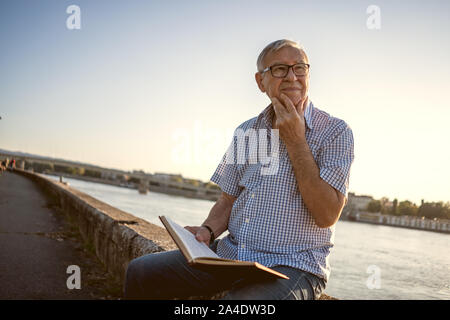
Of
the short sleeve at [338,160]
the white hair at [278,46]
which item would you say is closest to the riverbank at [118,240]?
the short sleeve at [338,160]

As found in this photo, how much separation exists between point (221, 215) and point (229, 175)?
8.4 inches

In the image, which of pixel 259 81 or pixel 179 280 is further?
pixel 259 81

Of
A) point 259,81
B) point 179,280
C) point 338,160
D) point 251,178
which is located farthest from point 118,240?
point 338,160

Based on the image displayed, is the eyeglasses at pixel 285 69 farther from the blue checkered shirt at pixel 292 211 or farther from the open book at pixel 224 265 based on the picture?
the open book at pixel 224 265

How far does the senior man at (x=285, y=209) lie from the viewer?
4.90 ft

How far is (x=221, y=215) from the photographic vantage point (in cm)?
204

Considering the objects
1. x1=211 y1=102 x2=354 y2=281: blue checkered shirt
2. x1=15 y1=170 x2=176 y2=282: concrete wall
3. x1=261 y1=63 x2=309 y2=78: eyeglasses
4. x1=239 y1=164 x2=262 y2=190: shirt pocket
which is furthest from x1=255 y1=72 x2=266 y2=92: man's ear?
x1=15 y1=170 x2=176 y2=282: concrete wall

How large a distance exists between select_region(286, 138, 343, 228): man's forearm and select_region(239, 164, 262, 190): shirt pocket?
0.85 ft

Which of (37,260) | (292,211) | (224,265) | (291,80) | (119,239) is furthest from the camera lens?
(37,260)

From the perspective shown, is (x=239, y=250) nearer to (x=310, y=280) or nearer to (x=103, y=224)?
(x=310, y=280)

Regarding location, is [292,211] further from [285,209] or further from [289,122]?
[289,122]

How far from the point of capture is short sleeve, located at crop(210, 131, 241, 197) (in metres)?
2.01
